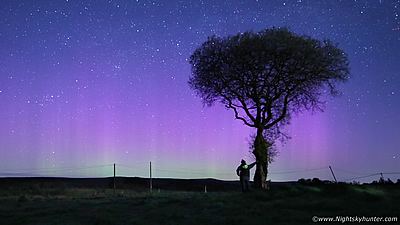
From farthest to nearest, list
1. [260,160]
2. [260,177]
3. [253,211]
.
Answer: [260,160] < [260,177] < [253,211]

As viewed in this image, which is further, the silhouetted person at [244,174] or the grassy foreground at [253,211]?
the silhouetted person at [244,174]

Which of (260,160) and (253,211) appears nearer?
(253,211)

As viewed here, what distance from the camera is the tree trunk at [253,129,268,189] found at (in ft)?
99.2

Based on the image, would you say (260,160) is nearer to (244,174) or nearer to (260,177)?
(260,177)

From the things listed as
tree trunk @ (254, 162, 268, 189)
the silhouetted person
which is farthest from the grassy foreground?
tree trunk @ (254, 162, 268, 189)

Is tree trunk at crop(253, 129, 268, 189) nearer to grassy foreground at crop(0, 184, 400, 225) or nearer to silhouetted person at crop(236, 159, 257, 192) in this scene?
silhouetted person at crop(236, 159, 257, 192)

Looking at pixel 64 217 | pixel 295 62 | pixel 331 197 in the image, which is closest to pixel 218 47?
pixel 295 62

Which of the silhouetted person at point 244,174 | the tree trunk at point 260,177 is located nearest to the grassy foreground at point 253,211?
the silhouetted person at point 244,174

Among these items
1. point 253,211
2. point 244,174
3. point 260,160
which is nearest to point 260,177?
point 260,160

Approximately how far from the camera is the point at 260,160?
100.0ft

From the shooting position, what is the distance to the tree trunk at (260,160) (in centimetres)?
3023

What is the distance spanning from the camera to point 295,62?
29.9 metres

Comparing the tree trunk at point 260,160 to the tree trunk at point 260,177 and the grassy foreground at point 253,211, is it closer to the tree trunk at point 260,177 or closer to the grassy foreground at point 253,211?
the tree trunk at point 260,177

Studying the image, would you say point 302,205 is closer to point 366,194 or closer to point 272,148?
point 366,194
